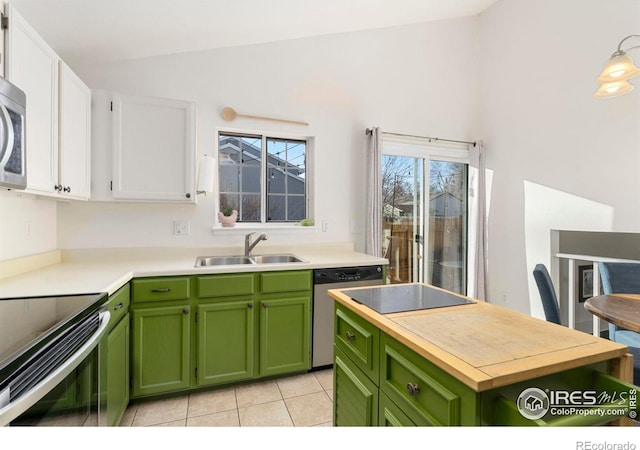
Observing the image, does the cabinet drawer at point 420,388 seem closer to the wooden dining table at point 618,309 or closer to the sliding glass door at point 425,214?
the wooden dining table at point 618,309

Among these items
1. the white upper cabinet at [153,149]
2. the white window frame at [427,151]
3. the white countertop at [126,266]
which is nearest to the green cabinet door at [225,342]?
the white countertop at [126,266]

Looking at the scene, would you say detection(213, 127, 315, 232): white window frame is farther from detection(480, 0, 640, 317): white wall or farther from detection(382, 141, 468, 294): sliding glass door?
detection(480, 0, 640, 317): white wall

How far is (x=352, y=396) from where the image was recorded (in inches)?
54.0

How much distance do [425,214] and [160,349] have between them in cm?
302

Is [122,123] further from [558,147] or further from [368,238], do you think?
[558,147]

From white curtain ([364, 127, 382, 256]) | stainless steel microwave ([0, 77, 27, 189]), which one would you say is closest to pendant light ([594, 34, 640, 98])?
white curtain ([364, 127, 382, 256])

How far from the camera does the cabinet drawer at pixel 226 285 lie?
2135 mm

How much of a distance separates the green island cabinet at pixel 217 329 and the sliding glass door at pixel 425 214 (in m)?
1.54

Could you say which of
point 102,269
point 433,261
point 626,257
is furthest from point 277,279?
point 626,257

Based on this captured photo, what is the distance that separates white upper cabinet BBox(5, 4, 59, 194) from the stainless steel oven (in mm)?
684

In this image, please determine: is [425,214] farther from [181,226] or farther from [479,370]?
[479,370]

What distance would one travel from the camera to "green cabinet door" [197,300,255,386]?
214cm

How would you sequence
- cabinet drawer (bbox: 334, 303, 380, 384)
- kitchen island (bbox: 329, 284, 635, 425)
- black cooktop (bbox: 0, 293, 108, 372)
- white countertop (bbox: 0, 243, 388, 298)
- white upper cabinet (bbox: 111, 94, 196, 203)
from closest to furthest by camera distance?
kitchen island (bbox: 329, 284, 635, 425) < black cooktop (bbox: 0, 293, 108, 372) < cabinet drawer (bbox: 334, 303, 380, 384) < white countertop (bbox: 0, 243, 388, 298) < white upper cabinet (bbox: 111, 94, 196, 203)

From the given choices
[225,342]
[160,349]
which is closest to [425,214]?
[225,342]
